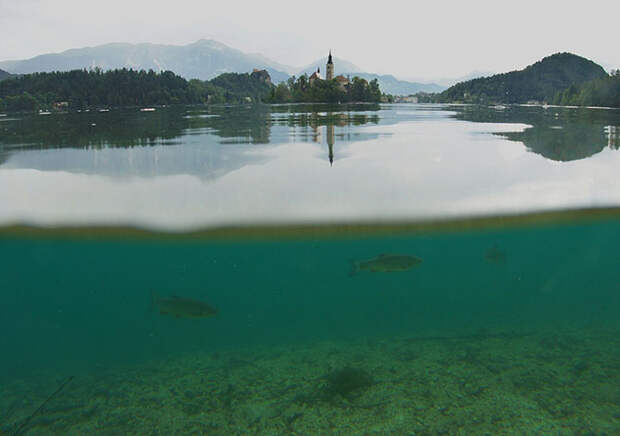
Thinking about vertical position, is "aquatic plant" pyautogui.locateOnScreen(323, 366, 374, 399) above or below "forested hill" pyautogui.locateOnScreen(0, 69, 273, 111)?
below

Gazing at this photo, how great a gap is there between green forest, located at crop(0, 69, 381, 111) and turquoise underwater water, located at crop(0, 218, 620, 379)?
414 feet

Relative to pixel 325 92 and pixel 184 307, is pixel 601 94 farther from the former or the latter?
pixel 184 307

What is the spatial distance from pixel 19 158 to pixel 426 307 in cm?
2081

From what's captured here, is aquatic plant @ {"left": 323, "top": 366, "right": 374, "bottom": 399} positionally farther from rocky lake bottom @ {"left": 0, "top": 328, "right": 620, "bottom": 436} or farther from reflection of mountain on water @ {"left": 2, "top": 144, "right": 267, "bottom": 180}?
reflection of mountain on water @ {"left": 2, "top": 144, "right": 267, "bottom": 180}

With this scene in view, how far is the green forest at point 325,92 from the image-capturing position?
143125mm

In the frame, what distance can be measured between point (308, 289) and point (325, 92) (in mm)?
134422

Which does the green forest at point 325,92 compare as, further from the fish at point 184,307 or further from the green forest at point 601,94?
the fish at point 184,307

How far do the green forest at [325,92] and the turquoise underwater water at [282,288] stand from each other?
429ft

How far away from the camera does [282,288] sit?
58.4ft

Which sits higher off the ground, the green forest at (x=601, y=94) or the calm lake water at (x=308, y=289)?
the green forest at (x=601, y=94)

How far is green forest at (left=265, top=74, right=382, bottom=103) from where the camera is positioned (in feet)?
470

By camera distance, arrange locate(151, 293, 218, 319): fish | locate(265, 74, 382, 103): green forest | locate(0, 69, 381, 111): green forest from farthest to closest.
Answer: locate(265, 74, 382, 103): green forest < locate(0, 69, 381, 111): green forest < locate(151, 293, 218, 319): fish

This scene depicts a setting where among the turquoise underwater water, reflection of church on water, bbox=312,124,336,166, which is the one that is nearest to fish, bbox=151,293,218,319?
the turquoise underwater water

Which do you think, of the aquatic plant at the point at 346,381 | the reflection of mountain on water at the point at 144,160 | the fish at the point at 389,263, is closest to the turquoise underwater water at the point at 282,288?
the fish at the point at 389,263
